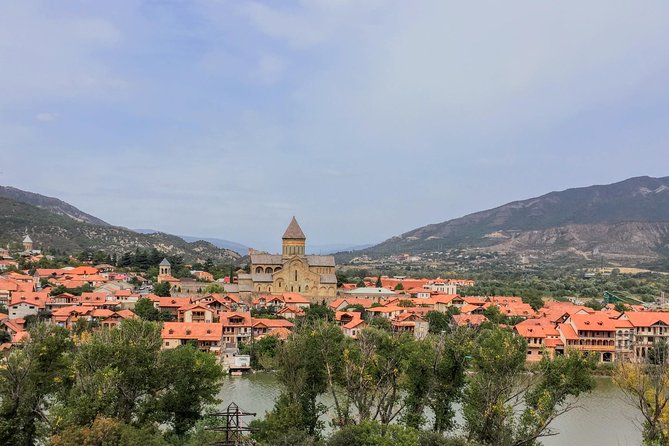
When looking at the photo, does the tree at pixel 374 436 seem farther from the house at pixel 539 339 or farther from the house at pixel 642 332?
the house at pixel 642 332

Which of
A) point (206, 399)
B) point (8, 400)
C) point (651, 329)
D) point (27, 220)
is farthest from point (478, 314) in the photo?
point (27, 220)

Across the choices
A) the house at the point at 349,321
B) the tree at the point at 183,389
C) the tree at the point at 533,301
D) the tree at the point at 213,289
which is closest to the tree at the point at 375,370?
the tree at the point at 183,389

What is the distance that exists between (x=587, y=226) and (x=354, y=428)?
640ft

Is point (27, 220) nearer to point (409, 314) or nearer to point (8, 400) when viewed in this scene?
point (409, 314)

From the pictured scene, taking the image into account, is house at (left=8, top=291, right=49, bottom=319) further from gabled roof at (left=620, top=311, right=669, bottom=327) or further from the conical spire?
gabled roof at (left=620, top=311, right=669, bottom=327)

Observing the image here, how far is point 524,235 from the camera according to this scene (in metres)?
200

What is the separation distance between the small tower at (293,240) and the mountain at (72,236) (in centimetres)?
4876

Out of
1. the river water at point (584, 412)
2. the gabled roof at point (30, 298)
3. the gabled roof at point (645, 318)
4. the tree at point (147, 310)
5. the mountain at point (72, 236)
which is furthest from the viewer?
the mountain at point (72, 236)

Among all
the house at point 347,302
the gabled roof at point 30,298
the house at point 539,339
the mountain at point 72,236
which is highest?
the mountain at point 72,236

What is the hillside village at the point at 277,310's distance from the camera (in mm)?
39750

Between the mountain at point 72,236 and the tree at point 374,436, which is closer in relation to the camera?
the tree at point 374,436

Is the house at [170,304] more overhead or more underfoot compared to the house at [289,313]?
more overhead

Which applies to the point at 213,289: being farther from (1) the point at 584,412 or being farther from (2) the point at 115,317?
(1) the point at 584,412

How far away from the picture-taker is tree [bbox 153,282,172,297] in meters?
54.3
